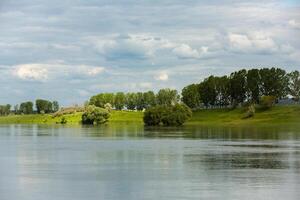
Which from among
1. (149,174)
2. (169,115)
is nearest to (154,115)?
(169,115)

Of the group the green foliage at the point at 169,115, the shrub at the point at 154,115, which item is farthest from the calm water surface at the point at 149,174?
the shrub at the point at 154,115

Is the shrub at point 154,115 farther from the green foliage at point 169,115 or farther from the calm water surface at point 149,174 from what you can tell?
the calm water surface at point 149,174

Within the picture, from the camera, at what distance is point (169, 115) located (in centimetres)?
18350

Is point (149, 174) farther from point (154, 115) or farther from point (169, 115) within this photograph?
point (154, 115)

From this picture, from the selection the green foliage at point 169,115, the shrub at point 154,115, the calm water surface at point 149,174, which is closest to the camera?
the calm water surface at point 149,174

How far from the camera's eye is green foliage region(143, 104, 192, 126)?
184 metres

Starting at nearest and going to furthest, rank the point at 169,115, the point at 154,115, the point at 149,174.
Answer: the point at 149,174, the point at 169,115, the point at 154,115

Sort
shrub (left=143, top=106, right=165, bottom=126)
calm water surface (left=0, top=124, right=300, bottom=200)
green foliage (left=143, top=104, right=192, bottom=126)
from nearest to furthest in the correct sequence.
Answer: calm water surface (left=0, top=124, right=300, bottom=200) < green foliage (left=143, top=104, right=192, bottom=126) < shrub (left=143, top=106, right=165, bottom=126)

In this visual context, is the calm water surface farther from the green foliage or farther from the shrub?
the shrub

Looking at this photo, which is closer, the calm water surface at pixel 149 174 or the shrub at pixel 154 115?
the calm water surface at pixel 149 174

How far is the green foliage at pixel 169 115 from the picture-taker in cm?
18362

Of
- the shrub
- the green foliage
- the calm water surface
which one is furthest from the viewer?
the shrub

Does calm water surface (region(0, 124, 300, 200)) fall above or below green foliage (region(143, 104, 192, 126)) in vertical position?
below

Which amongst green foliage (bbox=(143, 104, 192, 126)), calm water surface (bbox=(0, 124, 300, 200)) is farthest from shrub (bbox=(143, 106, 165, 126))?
calm water surface (bbox=(0, 124, 300, 200))
